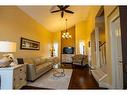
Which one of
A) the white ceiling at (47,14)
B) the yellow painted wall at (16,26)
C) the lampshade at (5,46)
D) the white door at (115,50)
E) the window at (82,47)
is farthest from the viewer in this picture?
the window at (82,47)

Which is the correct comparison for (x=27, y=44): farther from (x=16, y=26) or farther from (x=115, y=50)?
(x=115, y=50)

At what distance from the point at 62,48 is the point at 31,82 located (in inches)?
315

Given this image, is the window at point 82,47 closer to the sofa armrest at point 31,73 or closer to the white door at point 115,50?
the sofa armrest at point 31,73

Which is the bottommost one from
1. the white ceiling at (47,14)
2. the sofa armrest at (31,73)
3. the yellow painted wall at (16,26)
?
the sofa armrest at (31,73)

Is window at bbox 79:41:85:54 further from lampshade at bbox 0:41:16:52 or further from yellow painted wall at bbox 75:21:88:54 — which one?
lampshade at bbox 0:41:16:52

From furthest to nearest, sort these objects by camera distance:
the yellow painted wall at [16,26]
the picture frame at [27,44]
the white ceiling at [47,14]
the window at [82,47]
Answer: the window at [82,47] < the white ceiling at [47,14] < the picture frame at [27,44] < the yellow painted wall at [16,26]

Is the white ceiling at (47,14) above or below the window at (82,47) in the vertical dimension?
above

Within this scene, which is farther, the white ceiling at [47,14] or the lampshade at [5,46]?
the white ceiling at [47,14]

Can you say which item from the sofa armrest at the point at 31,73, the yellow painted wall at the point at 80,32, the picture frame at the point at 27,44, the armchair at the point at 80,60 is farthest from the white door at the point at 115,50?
the yellow painted wall at the point at 80,32

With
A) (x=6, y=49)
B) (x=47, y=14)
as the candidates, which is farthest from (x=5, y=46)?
(x=47, y=14)

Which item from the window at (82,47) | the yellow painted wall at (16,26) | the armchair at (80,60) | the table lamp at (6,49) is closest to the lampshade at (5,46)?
the table lamp at (6,49)
